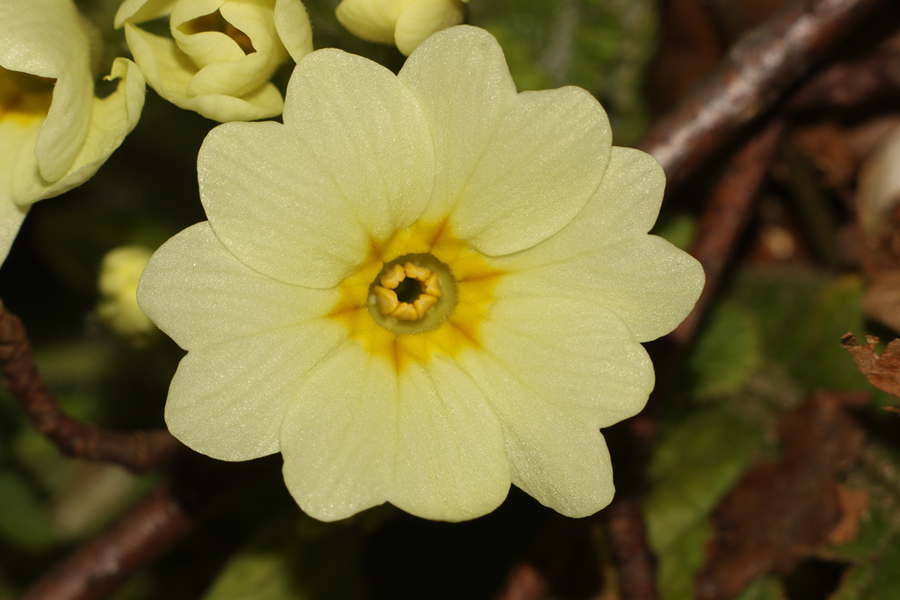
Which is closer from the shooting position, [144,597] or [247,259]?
[247,259]

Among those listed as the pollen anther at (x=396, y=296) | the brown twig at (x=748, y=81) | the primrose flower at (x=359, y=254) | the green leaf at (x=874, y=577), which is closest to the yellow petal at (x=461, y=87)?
the primrose flower at (x=359, y=254)

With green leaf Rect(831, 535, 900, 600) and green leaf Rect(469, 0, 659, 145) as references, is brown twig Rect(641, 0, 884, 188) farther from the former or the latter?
green leaf Rect(831, 535, 900, 600)

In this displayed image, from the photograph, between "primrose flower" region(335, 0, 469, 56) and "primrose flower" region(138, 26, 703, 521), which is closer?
"primrose flower" region(138, 26, 703, 521)

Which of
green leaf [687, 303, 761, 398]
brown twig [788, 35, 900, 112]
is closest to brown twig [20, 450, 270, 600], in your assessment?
green leaf [687, 303, 761, 398]

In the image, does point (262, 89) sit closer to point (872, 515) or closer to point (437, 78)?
point (437, 78)

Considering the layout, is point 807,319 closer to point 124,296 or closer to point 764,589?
point 764,589

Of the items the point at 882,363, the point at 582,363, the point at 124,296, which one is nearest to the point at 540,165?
the point at 582,363

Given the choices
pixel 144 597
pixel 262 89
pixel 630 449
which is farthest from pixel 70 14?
pixel 144 597
